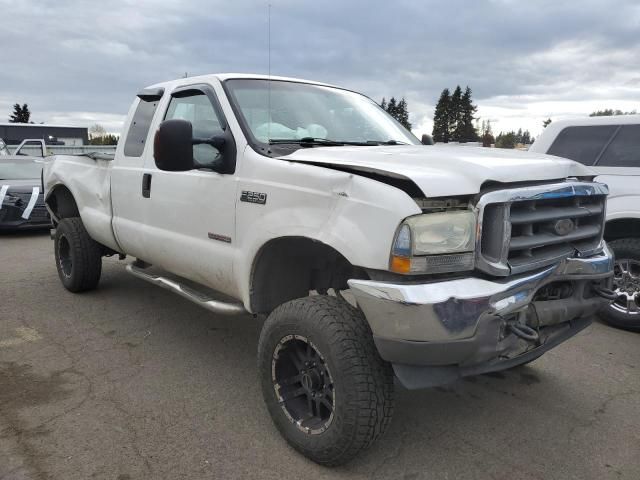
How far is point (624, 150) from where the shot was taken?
496 centimetres

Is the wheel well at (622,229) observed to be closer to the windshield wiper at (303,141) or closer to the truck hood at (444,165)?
the truck hood at (444,165)

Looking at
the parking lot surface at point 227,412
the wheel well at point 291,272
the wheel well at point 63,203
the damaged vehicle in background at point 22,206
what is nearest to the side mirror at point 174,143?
the wheel well at point 291,272

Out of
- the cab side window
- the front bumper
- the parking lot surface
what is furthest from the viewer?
the cab side window

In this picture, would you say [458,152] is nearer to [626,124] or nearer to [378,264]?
[378,264]

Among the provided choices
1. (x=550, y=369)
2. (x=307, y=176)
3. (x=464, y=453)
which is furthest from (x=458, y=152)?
(x=550, y=369)

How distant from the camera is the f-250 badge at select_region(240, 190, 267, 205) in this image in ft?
9.57

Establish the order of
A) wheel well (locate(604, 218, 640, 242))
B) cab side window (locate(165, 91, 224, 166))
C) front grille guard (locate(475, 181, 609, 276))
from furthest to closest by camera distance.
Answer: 1. wheel well (locate(604, 218, 640, 242))
2. cab side window (locate(165, 91, 224, 166))
3. front grille guard (locate(475, 181, 609, 276))

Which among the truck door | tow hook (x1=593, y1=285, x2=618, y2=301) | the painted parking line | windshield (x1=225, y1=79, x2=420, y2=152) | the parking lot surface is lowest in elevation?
the painted parking line

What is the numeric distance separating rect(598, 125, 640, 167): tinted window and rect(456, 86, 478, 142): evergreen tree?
66.0 m

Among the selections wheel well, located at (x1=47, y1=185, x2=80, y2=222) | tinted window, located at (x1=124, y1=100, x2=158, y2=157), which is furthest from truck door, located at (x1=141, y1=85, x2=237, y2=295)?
wheel well, located at (x1=47, y1=185, x2=80, y2=222)

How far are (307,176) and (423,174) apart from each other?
616 millimetres

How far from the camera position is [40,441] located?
281cm

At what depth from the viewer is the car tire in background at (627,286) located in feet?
15.5

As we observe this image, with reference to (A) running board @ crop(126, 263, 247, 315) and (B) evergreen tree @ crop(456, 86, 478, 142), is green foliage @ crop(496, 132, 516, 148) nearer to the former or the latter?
(B) evergreen tree @ crop(456, 86, 478, 142)
